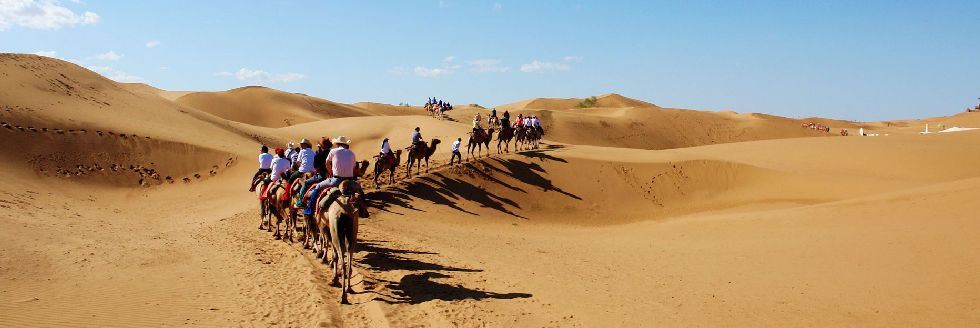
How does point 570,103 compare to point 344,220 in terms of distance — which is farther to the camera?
point 570,103

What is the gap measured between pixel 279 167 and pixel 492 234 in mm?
6866

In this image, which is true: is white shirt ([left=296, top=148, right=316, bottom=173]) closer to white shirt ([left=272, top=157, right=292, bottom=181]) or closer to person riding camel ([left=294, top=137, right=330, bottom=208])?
person riding camel ([left=294, top=137, right=330, bottom=208])

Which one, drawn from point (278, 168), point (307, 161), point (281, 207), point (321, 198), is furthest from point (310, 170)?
point (278, 168)

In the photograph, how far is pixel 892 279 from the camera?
10.2 m

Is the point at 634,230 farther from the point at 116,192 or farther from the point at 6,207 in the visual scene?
the point at 116,192

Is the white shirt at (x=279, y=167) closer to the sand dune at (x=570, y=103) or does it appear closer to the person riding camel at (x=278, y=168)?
the person riding camel at (x=278, y=168)

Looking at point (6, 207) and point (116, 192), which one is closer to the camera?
point (6, 207)

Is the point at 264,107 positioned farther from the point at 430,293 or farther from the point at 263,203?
the point at 430,293

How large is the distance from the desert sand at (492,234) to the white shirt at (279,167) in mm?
1657

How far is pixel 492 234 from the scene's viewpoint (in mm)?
19609

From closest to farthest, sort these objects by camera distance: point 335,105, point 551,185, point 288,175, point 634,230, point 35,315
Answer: point 35,315, point 288,175, point 634,230, point 551,185, point 335,105

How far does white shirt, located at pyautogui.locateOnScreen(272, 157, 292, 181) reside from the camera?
16031 millimetres

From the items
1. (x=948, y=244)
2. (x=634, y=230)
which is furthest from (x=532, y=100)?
(x=948, y=244)

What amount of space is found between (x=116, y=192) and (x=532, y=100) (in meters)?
96.1
